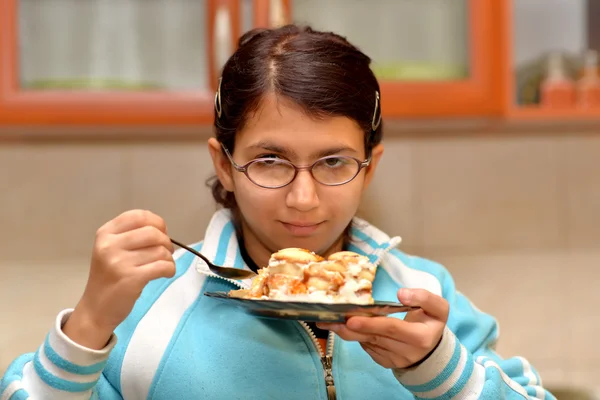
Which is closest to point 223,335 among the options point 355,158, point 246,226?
point 246,226

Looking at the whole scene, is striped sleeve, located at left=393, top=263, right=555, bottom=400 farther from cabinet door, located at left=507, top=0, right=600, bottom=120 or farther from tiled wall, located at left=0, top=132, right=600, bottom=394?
tiled wall, located at left=0, top=132, right=600, bottom=394

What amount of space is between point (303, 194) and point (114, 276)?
272mm

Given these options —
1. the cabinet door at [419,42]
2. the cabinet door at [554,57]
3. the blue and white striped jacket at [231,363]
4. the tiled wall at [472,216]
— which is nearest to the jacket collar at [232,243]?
the blue and white striped jacket at [231,363]

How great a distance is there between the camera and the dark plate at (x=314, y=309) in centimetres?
75

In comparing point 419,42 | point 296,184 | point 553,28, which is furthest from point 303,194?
point 553,28

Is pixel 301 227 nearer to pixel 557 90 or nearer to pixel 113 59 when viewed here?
pixel 113 59

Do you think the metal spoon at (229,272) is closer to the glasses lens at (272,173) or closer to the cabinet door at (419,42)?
the glasses lens at (272,173)

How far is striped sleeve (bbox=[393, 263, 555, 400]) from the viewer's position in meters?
0.92

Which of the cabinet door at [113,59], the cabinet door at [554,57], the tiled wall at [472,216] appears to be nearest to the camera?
the cabinet door at [113,59]

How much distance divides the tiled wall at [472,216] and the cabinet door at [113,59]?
0.94ft

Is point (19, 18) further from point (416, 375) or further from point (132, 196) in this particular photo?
point (416, 375)

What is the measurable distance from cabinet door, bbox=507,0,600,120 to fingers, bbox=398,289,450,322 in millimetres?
863

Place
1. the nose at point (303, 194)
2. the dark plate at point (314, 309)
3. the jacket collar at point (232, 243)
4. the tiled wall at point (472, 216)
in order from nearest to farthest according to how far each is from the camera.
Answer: the dark plate at point (314, 309)
the nose at point (303, 194)
the jacket collar at point (232, 243)
the tiled wall at point (472, 216)

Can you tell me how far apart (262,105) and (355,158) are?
0.15m
